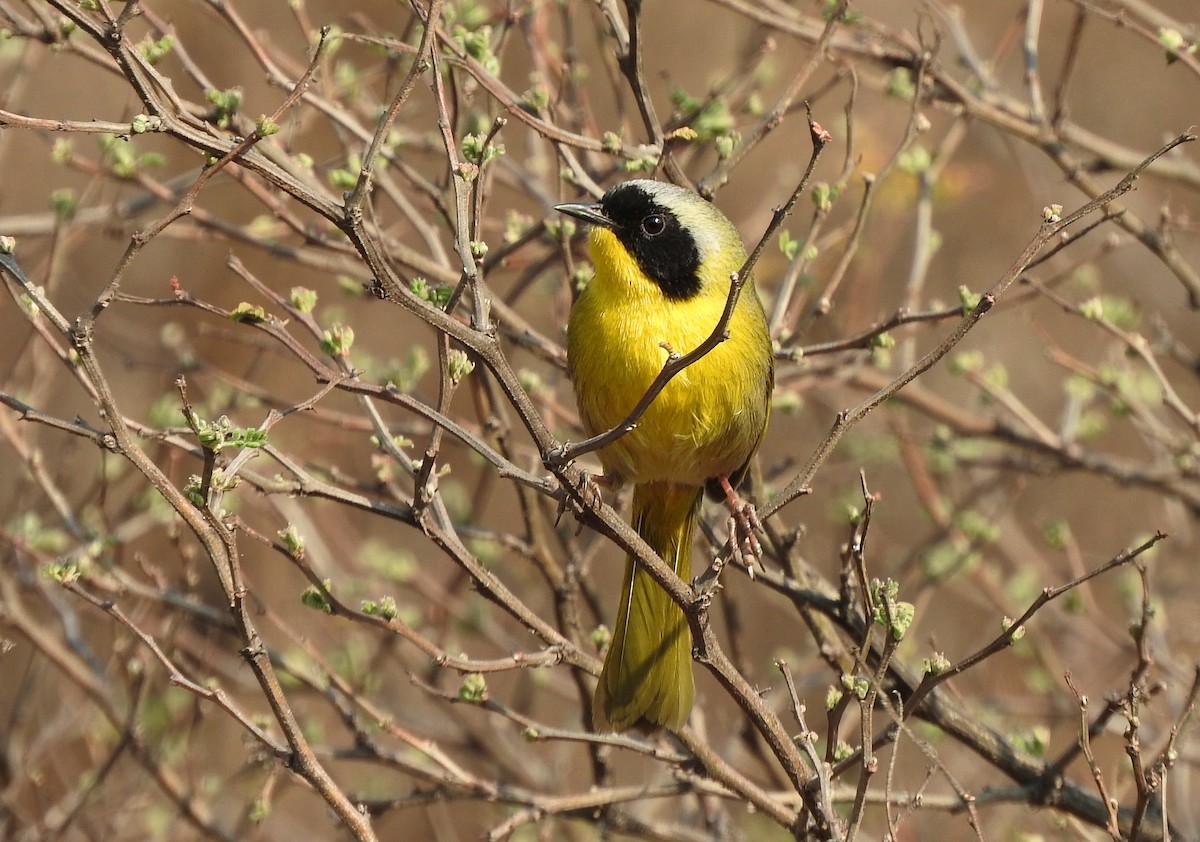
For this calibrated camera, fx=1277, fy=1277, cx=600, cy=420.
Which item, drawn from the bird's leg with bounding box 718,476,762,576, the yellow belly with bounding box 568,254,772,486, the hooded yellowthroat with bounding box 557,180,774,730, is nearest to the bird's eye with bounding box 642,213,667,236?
the hooded yellowthroat with bounding box 557,180,774,730

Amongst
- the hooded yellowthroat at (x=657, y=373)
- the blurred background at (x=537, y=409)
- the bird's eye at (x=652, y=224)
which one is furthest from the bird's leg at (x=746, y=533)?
the bird's eye at (x=652, y=224)

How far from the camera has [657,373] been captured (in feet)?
10.5

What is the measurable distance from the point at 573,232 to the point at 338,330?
1199 millimetres

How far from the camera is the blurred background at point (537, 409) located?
10.1ft

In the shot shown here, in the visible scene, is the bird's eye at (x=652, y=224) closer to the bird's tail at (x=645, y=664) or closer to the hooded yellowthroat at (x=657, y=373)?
the hooded yellowthroat at (x=657, y=373)

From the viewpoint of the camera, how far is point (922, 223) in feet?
13.1

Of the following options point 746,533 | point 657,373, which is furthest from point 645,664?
point 657,373

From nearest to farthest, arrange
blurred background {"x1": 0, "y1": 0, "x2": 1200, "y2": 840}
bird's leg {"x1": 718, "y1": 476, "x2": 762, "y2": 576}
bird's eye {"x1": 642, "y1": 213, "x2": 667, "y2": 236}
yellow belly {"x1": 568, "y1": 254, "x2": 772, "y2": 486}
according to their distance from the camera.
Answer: bird's leg {"x1": 718, "y1": 476, "x2": 762, "y2": 576}
blurred background {"x1": 0, "y1": 0, "x2": 1200, "y2": 840}
yellow belly {"x1": 568, "y1": 254, "x2": 772, "y2": 486}
bird's eye {"x1": 642, "y1": 213, "x2": 667, "y2": 236}

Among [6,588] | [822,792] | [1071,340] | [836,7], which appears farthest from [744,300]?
[1071,340]

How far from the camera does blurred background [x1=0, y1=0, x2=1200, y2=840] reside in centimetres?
308

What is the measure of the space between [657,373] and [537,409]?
1.58ft

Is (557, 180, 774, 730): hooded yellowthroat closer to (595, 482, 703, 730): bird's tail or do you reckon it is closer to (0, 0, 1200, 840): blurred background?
(595, 482, 703, 730): bird's tail

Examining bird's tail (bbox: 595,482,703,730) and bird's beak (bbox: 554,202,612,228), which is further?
bird's beak (bbox: 554,202,612,228)

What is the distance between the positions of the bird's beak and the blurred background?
0.06 m
